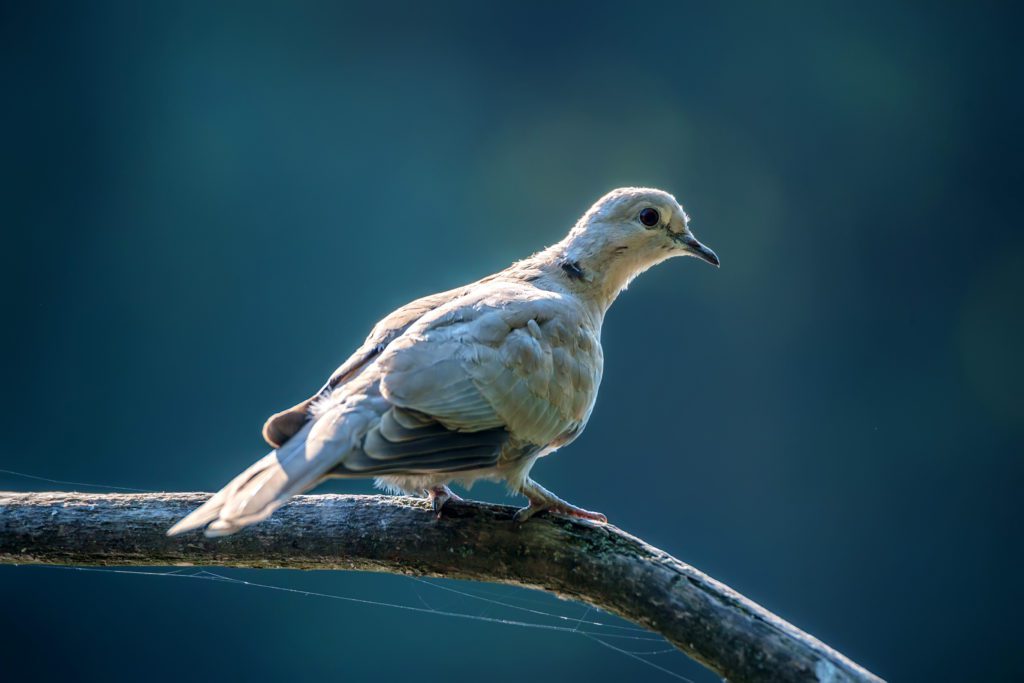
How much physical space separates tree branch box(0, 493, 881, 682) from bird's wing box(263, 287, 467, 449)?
27 centimetres

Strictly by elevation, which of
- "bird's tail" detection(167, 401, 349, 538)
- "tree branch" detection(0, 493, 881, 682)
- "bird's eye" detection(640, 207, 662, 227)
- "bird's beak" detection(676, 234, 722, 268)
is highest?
"bird's eye" detection(640, 207, 662, 227)

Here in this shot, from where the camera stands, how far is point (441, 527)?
6.48ft

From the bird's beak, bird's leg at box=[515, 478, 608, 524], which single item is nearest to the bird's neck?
the bird's beak

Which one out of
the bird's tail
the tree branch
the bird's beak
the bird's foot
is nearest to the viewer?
the bird's tail

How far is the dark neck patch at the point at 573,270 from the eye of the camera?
8.14ft

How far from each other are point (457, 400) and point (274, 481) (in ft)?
1.40

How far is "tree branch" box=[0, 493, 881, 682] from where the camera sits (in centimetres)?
179

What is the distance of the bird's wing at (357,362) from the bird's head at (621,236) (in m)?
0.41

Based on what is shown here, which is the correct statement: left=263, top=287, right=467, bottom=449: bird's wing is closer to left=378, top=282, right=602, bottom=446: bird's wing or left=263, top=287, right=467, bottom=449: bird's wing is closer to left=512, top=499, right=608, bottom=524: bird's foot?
left=378, top=282, right=602, bottom=446: bird's wing

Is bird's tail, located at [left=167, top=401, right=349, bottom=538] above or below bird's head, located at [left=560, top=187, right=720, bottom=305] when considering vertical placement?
below

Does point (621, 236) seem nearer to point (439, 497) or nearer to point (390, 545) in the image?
point (439, 497)

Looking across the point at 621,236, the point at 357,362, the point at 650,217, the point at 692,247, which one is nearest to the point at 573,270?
the point at 621,236

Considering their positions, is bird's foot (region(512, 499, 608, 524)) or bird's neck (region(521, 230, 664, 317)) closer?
bird's foot (region(512, 499, 608, 524))

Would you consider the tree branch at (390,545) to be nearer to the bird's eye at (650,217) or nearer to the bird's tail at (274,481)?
the bird's tail at (274,481)
